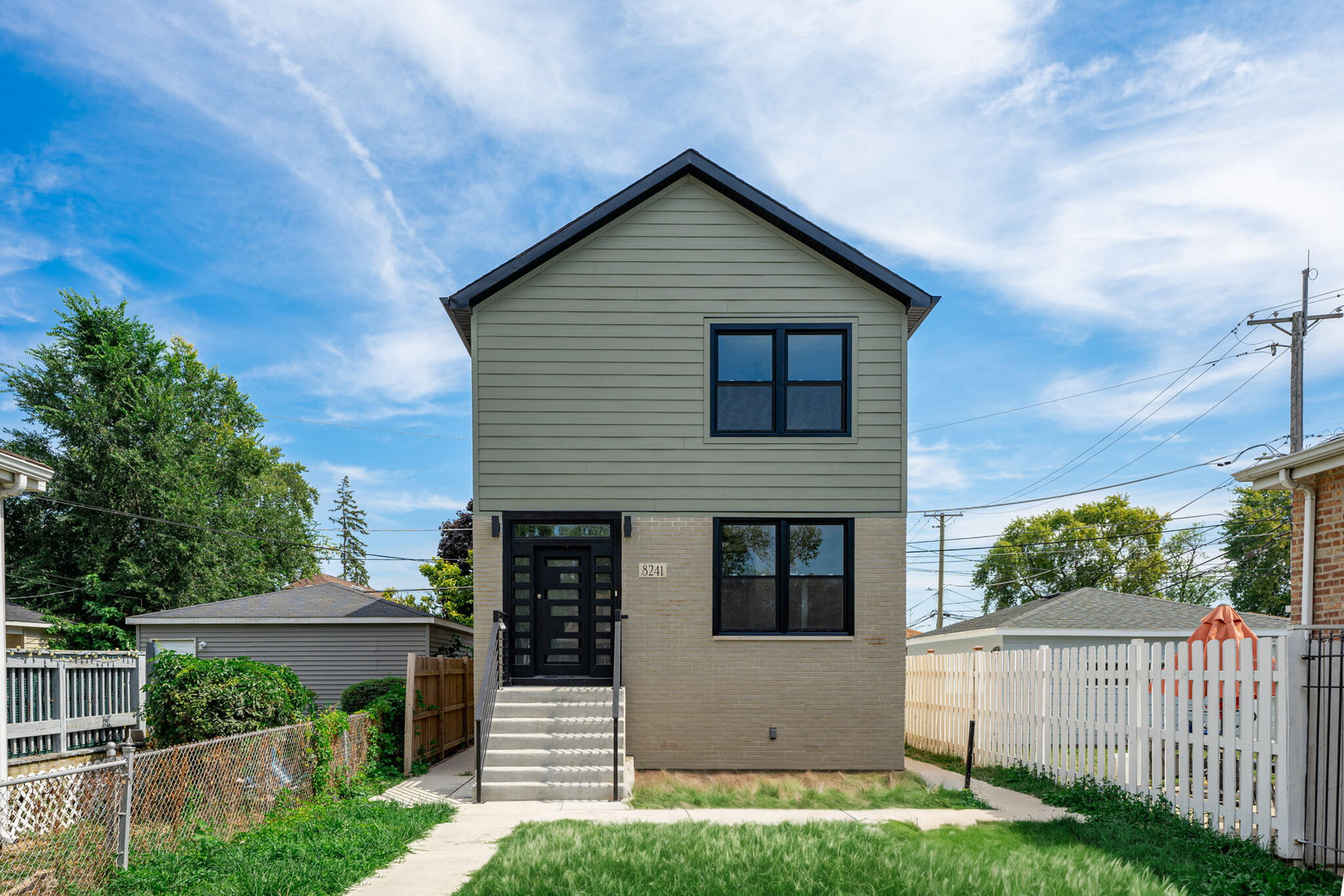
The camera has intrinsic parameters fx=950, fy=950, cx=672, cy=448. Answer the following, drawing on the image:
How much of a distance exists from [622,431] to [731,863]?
7232mm

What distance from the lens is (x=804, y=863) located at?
23.2 ft

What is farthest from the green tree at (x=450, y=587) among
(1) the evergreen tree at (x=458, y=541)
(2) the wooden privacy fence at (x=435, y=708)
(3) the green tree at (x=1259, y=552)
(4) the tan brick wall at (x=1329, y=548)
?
(3) the green tree at (x=1259, y=552)

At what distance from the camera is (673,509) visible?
43.7 ft

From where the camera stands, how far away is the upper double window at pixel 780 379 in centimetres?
1348

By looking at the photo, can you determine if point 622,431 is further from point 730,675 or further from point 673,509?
point 730,675

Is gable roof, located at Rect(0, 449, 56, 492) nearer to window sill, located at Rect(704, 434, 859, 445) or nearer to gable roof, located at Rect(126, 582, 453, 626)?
window sill, located at Rect(704, 434, 859, 445)

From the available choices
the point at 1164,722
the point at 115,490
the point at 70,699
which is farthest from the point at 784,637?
the point at 115,490

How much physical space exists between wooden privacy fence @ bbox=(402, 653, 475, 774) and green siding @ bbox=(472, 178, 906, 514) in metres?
2.77

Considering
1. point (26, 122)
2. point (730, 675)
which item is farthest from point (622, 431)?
point (26, 122)

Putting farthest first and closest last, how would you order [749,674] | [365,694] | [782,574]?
[365,694], [782,574], [749,674]

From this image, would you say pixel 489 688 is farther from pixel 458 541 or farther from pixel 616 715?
pixel 458 541

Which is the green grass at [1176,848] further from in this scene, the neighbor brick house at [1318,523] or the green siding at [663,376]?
the green siding at [663,376]

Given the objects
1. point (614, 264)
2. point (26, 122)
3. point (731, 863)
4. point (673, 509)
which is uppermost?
point (26, 122)

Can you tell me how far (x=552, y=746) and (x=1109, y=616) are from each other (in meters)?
17.5
